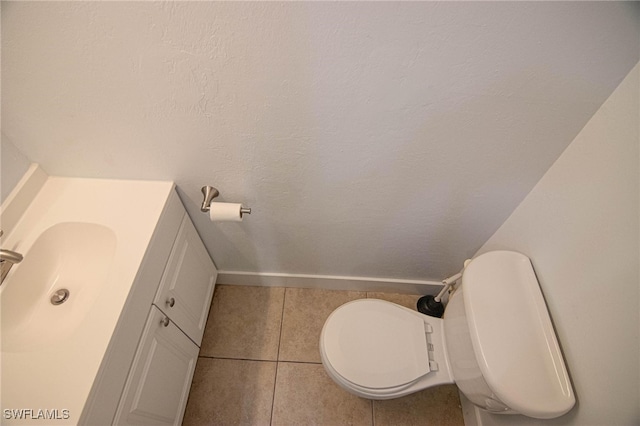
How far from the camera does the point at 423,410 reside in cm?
121

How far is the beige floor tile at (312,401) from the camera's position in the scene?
118 cm

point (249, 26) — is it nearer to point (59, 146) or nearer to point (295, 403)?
point (59, 146)

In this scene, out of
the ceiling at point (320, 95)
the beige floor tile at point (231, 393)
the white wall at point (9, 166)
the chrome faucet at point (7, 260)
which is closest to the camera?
the ceiling at point (320, 95)

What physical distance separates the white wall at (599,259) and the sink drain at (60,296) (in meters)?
1.38

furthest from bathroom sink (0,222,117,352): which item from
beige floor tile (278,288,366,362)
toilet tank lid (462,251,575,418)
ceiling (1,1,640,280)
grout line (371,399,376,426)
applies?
grout line (371,399,376,426)

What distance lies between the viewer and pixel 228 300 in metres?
1.47

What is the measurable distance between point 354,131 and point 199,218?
720 mm

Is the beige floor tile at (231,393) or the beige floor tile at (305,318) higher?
the beige floor tile at (305,318)

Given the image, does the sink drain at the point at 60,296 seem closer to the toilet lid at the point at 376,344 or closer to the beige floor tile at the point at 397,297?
the toilet lid at the point at 376,344

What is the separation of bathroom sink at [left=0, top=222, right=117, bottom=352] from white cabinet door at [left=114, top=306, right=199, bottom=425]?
19 centimetres

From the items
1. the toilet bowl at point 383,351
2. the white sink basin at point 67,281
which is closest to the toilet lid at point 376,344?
the toilet bowl at point 383,351

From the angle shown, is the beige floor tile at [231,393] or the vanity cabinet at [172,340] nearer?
the vanity cabinet at [172,340]

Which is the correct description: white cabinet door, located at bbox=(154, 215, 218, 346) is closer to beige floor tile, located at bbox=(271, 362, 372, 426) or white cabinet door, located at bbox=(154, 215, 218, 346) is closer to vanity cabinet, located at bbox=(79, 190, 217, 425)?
vanity cabinet, located at bbox=(79, 190, 217, 425)

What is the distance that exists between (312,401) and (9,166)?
1395 mm
